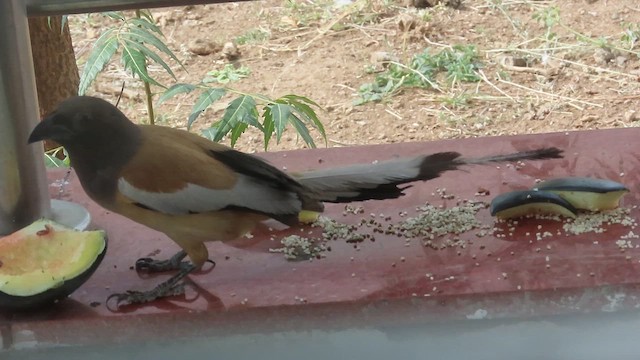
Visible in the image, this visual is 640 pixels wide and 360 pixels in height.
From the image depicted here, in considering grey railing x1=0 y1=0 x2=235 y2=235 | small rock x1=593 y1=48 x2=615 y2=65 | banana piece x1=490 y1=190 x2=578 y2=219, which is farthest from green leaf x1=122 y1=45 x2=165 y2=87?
small rock x1=593 y1=48 x2=615 y2=65

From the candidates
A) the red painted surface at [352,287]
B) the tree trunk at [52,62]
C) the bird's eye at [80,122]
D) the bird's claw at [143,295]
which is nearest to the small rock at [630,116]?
the red painted surface at [352,287]

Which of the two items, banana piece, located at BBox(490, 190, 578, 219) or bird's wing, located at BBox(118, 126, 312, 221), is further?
banana piece, located at BBox(490, 190, 578, 219)

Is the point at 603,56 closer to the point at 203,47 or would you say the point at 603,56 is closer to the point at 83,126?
the point at 203,47

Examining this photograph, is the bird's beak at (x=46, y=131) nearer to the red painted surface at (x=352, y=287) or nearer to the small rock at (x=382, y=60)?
the red painted surface at (x=352, y=287)

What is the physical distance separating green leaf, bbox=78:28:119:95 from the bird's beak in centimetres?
59

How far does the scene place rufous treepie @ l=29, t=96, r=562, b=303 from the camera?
4.27 ft

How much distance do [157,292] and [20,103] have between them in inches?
13.2

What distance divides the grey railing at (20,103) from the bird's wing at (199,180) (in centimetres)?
18

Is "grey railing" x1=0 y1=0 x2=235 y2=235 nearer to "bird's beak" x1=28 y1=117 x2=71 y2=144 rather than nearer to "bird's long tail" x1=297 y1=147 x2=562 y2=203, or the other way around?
"bird's beak" x1=28 y1=117 x2=71 y2=144

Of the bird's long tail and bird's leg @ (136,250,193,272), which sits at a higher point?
the bird's long tail

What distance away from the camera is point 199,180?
133 centimetres

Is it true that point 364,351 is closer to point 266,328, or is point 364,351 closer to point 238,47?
point 266,328

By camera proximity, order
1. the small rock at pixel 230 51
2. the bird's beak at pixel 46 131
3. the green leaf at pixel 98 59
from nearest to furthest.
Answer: the bird's beak at pixel 46 131, the green leaf at pixel 98 59, the small rock at pixel 230 51

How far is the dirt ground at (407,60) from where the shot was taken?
3.00 m
